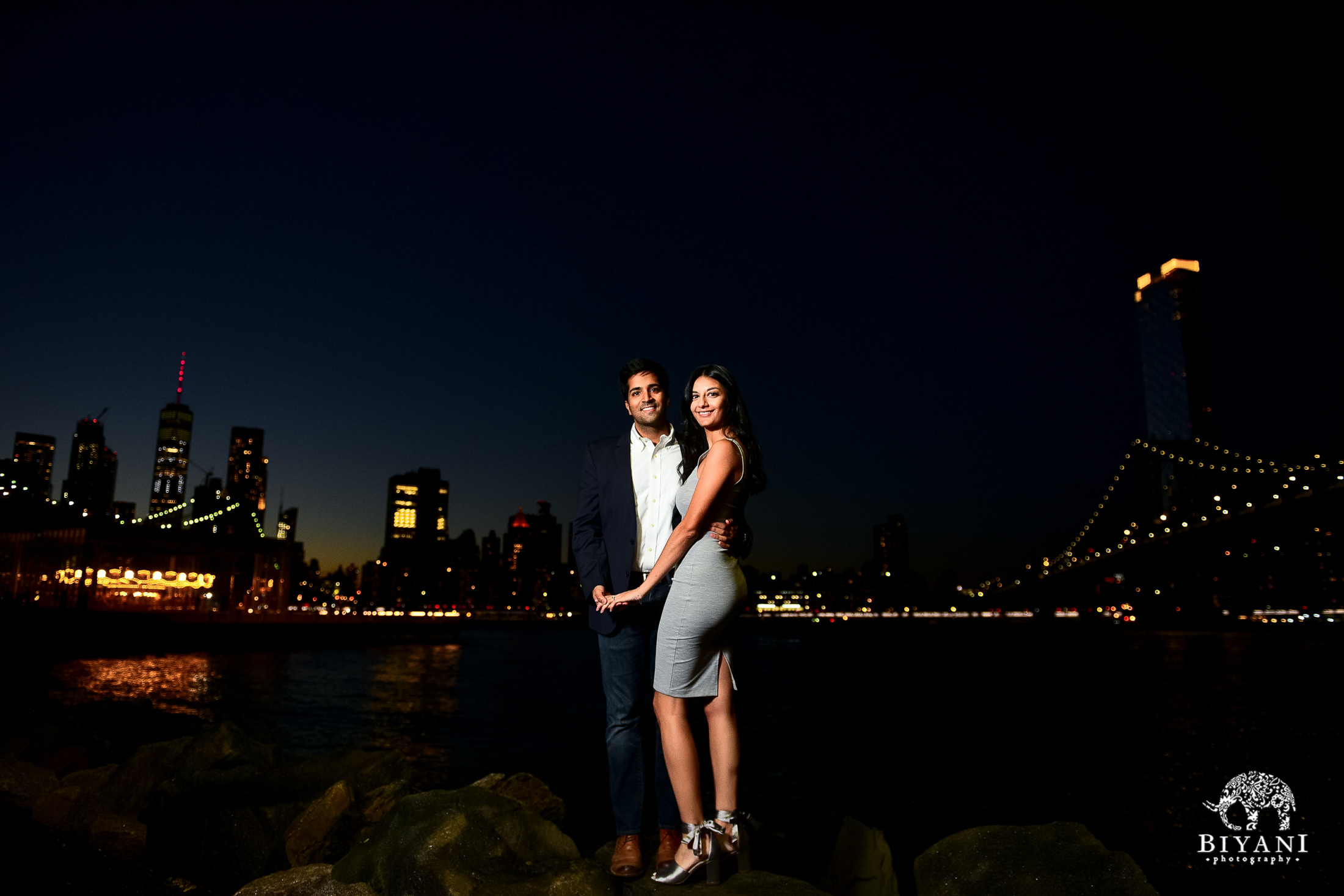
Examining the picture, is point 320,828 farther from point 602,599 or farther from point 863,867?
point 863,867

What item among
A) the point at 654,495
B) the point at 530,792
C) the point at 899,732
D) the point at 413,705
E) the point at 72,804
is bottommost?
the point at 413,705

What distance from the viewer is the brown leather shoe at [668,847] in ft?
9.26

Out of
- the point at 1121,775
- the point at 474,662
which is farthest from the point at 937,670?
the point at 1121,775

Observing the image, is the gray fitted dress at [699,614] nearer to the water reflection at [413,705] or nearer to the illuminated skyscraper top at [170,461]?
the water reflection at [413,705]

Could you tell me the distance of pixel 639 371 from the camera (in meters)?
3.09

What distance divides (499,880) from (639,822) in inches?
20.5

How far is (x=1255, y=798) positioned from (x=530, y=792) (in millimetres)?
9806

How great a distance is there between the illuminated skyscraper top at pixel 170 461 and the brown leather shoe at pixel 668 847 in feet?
629

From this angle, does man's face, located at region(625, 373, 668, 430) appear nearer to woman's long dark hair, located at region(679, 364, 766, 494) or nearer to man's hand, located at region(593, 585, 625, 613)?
woman's long dark hair, located at region(679, 364, 766, 494)

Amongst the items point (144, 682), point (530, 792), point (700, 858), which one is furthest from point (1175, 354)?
point (700, 858)

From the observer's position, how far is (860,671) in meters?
36.8

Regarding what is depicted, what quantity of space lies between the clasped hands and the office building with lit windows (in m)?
193

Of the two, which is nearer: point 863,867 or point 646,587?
point 646,587

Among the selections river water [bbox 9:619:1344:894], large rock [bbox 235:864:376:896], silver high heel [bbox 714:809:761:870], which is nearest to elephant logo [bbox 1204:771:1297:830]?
river water [bbox 9:619:1344:894]
